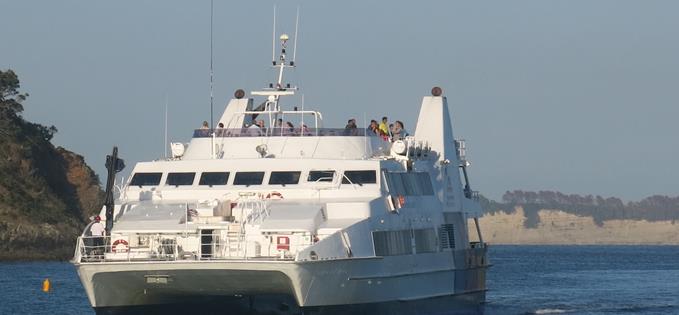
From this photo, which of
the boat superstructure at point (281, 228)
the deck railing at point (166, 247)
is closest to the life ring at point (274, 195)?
the boat superstructure at point (281, 228)

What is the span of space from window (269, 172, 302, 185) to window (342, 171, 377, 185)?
1.04 m

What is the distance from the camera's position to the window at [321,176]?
33.7 metres

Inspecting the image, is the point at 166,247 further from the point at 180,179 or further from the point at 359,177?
the point at 359,177

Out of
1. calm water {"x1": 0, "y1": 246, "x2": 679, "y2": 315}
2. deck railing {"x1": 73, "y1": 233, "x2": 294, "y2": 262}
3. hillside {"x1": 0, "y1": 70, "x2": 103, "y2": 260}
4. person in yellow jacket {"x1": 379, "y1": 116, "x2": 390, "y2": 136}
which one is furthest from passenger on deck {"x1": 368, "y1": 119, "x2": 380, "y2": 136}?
hillside {"x1": 0, "y1": 70, "x2": 103, "y2": 260}

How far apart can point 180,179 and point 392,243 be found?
5.15m

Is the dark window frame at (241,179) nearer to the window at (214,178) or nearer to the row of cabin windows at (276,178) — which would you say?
the row of cabin windows at (276,178)

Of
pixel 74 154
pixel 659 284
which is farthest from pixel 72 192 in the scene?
pixel 659 284

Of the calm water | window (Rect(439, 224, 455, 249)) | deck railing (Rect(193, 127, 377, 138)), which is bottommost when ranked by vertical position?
the calm water

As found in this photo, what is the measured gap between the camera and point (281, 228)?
30.8 metres

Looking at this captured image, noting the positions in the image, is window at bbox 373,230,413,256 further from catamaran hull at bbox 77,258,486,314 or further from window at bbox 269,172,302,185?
window at bbox 269,172,302,185

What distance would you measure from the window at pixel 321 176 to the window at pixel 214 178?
6.27 ft

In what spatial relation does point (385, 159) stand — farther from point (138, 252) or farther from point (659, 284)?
point (659, 284)

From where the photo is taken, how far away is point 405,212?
34656 millimetres

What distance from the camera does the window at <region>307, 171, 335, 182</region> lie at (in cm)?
3369
